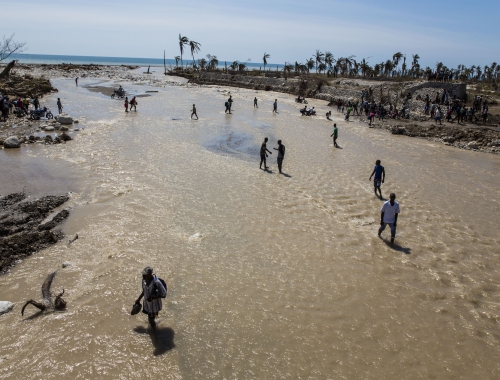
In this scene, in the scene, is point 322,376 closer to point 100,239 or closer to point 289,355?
point 289,355

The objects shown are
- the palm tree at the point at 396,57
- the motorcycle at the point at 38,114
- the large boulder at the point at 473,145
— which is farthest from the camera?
the palm tree at the point at 396,57

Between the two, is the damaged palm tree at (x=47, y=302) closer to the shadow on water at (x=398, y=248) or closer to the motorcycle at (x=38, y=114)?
the shadow on water at (x=398, y=248)

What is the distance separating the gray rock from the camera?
6116 mm

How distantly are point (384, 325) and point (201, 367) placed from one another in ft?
11.2

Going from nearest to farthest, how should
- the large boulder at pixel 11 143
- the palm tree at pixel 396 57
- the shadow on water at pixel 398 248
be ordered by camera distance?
the shadow on water at pixel 398 248 → the large boulder at pixel 11 143 → the palm tree at pixel 396 57

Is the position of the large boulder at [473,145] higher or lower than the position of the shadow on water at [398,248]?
higher

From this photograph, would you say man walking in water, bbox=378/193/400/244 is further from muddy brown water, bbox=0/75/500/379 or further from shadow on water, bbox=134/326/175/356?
shadow on water, bbox=134/326/175/356

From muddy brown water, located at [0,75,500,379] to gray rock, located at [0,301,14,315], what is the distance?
0.14 metres

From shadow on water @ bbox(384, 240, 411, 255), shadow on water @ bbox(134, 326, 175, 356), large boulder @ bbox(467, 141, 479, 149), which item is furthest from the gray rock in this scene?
large boulder @ bbox(467, 141, 479, 149)

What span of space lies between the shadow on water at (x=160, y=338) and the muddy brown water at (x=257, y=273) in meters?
0.04

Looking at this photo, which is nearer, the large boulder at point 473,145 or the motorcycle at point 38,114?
the large boulder at point 473,145

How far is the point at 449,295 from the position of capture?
721cm

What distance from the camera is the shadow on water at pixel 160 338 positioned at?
5.46 meters

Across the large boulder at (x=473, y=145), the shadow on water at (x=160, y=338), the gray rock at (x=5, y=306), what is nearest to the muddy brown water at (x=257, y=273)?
the shadow on water at (x=160, y=338)
